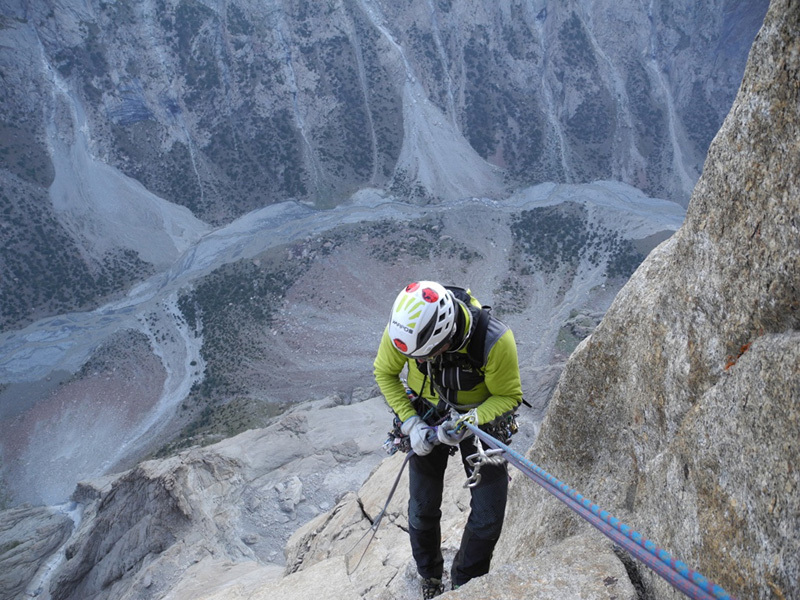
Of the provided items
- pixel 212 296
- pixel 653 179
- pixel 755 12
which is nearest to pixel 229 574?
pixel 212 296

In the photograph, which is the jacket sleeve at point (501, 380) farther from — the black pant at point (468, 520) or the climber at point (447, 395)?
the black pant at point (468, 520)

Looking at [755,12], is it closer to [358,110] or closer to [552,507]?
[358,110]

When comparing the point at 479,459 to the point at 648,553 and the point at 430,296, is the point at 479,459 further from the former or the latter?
the point at 648,553

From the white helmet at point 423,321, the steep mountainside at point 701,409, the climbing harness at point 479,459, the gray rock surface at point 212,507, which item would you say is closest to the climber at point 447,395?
the white helmet at point 423,321

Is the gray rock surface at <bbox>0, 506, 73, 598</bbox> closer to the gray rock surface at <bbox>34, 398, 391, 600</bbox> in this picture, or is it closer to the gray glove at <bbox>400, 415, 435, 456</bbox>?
the gray rock surface at <bbox>34, 398, 391, 600</bbox>

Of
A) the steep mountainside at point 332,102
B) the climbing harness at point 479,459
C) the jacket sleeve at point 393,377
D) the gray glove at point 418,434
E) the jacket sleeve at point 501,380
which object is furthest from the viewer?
the steep mountainside at point 332,102

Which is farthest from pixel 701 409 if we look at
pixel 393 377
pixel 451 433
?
pixel 393 377
